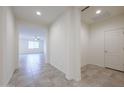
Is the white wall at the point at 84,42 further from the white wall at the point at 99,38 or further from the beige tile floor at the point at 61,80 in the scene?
the beige tile floor at the point at 61,80

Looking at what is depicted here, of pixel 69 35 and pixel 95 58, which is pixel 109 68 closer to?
pixel 95 58

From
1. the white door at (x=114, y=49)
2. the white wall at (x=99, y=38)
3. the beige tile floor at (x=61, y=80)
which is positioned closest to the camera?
the beige tile floor at (x=61, y=80)

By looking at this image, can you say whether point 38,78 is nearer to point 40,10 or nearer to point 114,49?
point 40,10

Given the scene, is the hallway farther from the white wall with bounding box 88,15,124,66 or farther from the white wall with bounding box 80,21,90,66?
the white wall with bounding box 88,15,124,66

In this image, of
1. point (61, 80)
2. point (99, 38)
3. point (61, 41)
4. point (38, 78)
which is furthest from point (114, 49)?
point (38, 78)

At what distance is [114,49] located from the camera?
3.93 metres

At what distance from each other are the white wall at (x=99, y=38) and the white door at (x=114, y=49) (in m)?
0.26

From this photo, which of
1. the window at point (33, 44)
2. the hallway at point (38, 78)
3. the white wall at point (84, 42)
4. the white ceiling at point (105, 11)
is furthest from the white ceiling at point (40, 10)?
the window at point (33, 44)

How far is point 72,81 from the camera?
264 cm

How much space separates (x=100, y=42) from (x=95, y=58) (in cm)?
98

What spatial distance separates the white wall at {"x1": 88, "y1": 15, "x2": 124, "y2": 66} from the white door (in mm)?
257

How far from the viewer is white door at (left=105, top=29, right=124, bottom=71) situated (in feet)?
12.1

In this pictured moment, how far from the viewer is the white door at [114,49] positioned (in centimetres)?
368
